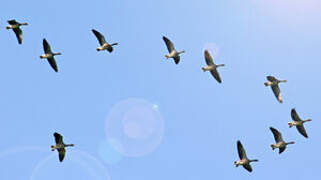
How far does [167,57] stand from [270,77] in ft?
37.8

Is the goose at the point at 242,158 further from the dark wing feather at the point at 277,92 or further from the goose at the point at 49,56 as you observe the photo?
the goose at the point at 49,56

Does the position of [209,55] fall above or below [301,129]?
above

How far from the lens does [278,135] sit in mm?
94625

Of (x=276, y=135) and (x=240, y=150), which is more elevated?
(x=276, y=135)

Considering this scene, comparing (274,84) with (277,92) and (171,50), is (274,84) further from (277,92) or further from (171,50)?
(171,50)

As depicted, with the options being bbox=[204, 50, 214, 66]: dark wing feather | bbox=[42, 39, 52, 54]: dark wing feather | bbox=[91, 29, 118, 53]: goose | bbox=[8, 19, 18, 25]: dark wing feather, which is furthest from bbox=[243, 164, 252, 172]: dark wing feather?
bbox=[8, 19, 18, 25]: dark wing feather

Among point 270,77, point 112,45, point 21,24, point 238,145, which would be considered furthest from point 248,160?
point 21,24

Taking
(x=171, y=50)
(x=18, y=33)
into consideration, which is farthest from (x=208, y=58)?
(x=18, y=33)

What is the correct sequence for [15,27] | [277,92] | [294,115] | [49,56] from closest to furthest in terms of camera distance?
[15,27] → [49,56] → [294,115] → [277,92]

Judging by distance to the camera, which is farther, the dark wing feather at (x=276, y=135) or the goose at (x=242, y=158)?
the dark wing feather at (x=276, y=135)

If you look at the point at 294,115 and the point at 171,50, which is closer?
the point at 294,115

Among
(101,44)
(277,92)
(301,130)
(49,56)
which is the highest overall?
(49,56)

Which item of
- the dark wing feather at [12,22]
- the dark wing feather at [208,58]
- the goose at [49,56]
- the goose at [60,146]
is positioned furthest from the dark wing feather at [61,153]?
the dark wing feather at [208,58]

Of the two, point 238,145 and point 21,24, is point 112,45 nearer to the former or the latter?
point 21,24
